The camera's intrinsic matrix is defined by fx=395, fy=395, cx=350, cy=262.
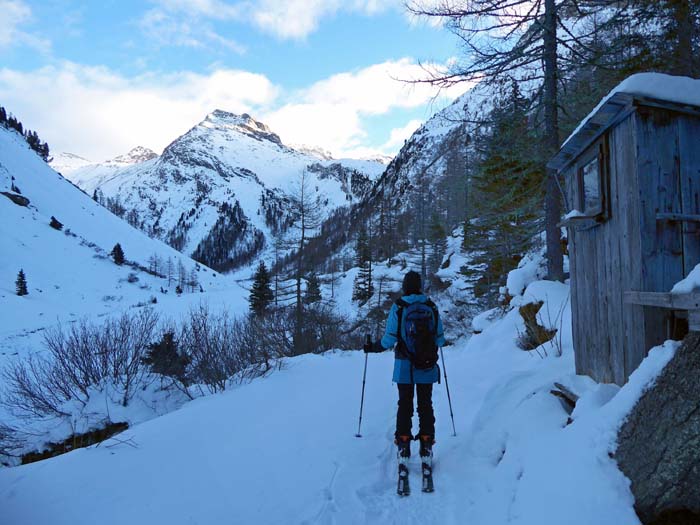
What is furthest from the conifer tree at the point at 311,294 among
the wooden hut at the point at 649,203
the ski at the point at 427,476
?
the wooden hut at the point at 649,203

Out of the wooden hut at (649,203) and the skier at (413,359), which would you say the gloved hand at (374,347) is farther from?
the wooden hut at (649,203)

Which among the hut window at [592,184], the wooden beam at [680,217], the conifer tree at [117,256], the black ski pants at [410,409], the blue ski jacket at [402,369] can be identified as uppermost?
the conifer tree at [117,256]

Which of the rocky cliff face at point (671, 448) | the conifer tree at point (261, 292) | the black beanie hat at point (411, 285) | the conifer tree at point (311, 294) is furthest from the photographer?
the conifer tree at point (261, 292)

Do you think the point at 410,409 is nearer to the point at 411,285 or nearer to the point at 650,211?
the point at 411,285

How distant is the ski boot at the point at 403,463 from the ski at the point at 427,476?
0.51 feet

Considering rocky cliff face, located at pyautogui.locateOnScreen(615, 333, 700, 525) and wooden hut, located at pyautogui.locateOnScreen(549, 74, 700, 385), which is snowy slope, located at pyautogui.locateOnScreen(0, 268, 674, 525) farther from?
wooden hut, located at pyautogui.locateOnScreen(549, 74, 700, 385)

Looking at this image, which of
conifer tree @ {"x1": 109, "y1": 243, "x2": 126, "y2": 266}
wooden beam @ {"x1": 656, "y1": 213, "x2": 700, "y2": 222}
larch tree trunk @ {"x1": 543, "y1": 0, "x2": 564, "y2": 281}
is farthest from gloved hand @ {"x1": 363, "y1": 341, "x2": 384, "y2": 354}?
conifer tree @ {"x1": 109, "y1": 243, "x2": 126, "y2": 266}

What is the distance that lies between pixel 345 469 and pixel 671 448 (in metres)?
2.83

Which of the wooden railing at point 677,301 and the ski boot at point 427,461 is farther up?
the wooden railing at point 677,301

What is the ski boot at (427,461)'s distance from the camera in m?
3.55

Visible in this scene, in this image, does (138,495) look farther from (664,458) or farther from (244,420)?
(664,458)

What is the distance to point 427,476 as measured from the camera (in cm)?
359

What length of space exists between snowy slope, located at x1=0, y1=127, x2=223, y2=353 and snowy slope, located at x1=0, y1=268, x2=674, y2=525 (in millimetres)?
19765

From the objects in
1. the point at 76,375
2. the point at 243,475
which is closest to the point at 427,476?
the point at 243,475
